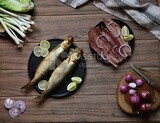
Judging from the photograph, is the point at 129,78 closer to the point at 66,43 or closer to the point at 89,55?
the point at 89,55

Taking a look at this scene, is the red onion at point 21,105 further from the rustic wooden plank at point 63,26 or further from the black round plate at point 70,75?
the rustic wooden plank at point 63,26

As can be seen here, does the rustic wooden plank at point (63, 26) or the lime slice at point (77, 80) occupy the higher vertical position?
the rustic wooden plank at point (63, 26)

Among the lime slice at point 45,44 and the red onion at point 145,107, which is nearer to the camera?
the red onion at point 145,107

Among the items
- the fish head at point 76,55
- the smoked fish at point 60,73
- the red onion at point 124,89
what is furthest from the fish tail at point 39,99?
the red onion at point 124,89

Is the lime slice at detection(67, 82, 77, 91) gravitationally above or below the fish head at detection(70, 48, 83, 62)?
below

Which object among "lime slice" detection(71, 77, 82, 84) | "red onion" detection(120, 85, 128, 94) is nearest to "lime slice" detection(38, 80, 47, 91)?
"lime slice" detection(71, 77, 82, 84)

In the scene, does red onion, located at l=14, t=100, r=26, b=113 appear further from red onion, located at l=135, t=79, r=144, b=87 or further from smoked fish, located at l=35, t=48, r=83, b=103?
red onion, located at l=135, t=79, r=144, b=87

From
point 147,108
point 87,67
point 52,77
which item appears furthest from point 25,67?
point 147,108
